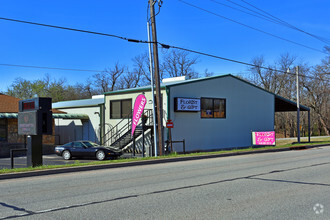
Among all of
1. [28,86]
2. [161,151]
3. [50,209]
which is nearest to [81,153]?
[161,151]

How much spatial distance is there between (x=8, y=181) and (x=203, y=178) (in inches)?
246

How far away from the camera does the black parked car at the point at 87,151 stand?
65.6 ft

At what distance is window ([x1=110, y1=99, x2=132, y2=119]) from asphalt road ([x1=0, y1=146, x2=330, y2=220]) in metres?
15.8

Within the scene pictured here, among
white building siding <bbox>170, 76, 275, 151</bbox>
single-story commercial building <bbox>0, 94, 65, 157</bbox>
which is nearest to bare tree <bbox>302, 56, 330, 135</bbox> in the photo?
white building siding <bbox>170, 76, 275, 151</bbox>

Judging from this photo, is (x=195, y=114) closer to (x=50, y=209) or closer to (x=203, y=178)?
(x=203, y=178)

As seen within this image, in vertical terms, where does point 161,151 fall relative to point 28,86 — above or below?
below

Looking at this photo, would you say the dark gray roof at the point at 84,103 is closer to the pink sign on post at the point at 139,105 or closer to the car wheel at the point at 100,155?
the pink sign on post at the point at 139,105

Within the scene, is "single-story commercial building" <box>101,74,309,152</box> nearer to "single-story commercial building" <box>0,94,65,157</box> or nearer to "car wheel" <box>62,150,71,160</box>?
"single-story commercial building" <box>0,94,65,157</box>

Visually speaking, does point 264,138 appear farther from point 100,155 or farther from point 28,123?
point 28,123

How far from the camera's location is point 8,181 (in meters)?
11.1

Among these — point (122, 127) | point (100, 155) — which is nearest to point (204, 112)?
point (122, 127)

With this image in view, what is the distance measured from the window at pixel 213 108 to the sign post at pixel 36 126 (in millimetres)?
14427

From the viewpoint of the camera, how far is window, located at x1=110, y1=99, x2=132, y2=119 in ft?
91.9

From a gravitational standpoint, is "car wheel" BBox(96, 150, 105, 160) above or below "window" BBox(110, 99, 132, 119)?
below
